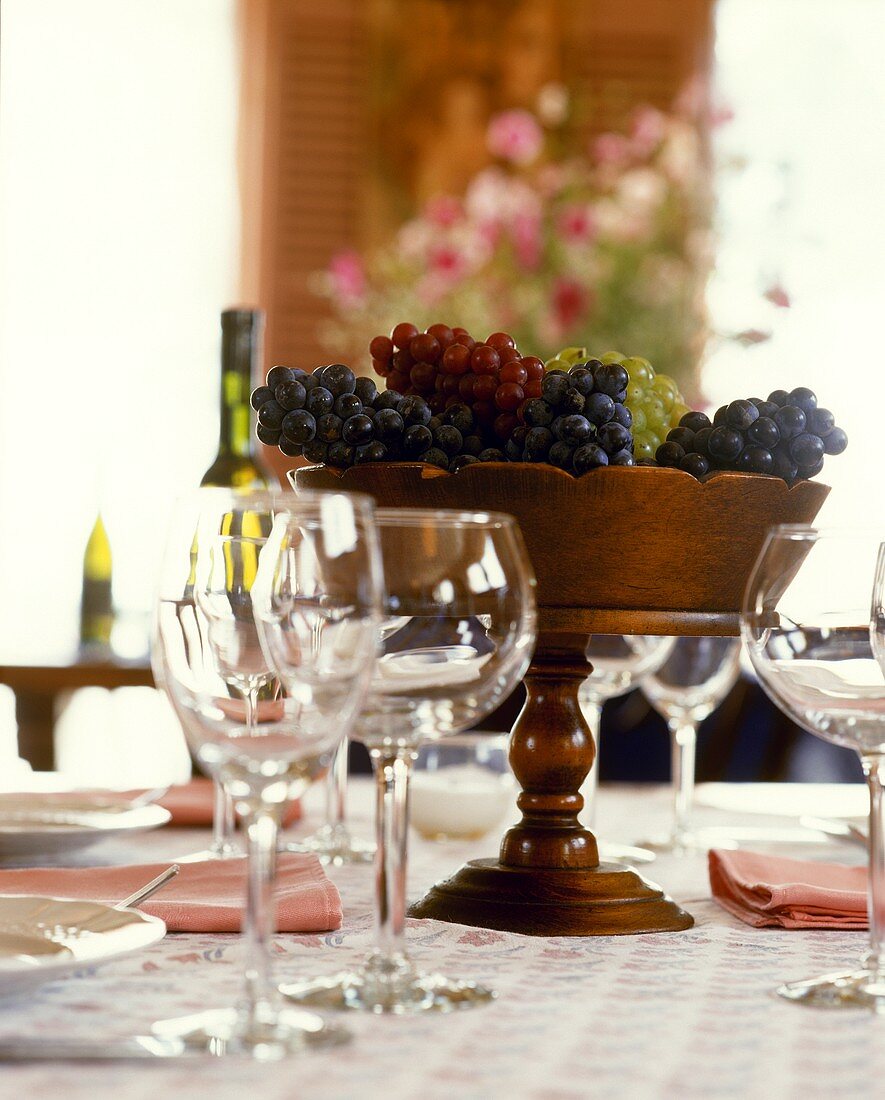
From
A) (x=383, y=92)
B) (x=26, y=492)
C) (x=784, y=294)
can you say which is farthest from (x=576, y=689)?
(x=383, y=92)

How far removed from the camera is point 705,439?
918 mm

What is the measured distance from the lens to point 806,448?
94 centimetres

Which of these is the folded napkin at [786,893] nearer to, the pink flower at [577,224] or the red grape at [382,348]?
the red grape at [382,348]

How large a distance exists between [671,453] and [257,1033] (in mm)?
465

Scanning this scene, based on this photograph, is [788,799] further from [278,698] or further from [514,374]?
[278,698]

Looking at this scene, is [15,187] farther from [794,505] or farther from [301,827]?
[794,505]

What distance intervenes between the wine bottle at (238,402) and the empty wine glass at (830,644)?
711 millimetres

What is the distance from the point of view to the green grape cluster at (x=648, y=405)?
0.97 metres

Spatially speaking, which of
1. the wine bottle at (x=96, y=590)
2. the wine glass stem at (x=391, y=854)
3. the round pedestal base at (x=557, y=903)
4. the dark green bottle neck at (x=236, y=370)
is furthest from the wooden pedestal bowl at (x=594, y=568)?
the wine bottle at (x=96, y=590)

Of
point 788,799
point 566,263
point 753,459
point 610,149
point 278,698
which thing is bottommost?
point 788,799

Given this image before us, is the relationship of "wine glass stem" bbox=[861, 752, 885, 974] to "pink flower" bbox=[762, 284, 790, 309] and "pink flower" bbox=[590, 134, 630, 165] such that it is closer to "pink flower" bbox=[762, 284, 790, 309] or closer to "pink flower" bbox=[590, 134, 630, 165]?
"pink flower" bbox=[762, 284, 790, 309]

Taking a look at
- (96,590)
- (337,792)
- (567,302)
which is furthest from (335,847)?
(567,302)

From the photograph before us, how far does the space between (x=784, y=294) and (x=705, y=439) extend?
1.37 metres

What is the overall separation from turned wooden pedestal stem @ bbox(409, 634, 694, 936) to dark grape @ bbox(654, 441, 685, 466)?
0.13 meters
